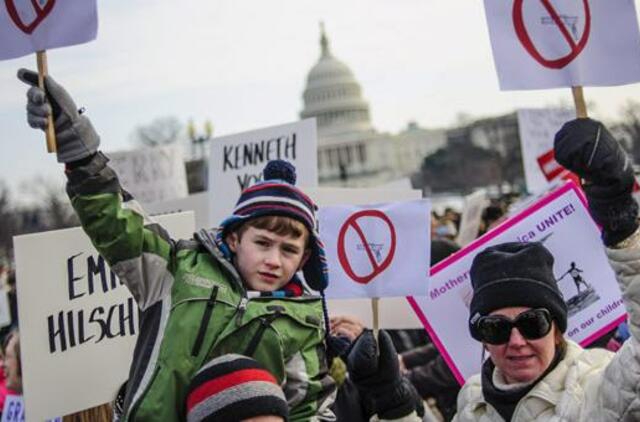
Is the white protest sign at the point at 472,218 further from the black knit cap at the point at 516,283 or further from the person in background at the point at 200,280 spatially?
the person in background at the point at 200,280

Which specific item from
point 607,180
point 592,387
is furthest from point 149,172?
point 607,180

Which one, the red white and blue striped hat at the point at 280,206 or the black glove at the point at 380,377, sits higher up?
the red white and blue striped hat at the point at 280,206

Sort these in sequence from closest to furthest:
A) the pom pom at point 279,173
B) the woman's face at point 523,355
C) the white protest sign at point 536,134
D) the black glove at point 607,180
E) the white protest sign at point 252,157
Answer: the black glove at point 607,180
the woman's face at point 523,355
the pom pom at point 279,173
the white protest sign at point 252,157
the white protest sign at point 536,134

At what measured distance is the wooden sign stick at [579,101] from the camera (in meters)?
2.94

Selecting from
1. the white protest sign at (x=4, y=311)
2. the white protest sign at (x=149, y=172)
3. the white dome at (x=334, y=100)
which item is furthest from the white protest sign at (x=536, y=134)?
the white dome at (x=334, y=100)

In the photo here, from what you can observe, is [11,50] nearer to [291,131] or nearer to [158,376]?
[158,376]

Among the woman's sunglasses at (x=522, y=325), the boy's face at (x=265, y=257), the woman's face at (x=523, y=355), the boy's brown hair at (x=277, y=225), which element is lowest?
the woman's face at (x=523, y=355)

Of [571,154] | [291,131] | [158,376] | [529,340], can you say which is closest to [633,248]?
[571,154]

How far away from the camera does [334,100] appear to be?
9238 cm

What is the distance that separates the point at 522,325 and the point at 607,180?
586 millimetres

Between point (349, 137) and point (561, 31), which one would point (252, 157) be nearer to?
point (561, 31)

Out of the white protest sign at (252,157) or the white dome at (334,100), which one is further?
the white dome at (334,100)

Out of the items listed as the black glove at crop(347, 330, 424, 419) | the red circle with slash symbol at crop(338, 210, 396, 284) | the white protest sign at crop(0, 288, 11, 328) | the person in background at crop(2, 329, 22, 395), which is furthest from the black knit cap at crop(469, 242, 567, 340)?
the white protest sign at crop(0, 288, 11, 328)

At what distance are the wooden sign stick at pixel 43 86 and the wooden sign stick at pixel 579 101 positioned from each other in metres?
1.55
